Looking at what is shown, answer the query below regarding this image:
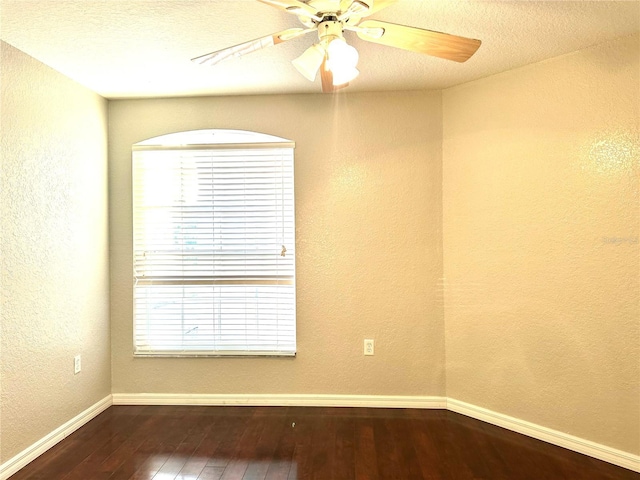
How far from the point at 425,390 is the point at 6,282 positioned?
9.32 ft

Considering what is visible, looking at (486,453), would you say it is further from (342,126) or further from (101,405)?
(101,405)

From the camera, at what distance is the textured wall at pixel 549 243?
2385 mm

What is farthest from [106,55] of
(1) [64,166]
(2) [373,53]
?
(2) [373,53]

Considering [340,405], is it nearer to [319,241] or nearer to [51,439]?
[319,241]

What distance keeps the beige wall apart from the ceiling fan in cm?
138

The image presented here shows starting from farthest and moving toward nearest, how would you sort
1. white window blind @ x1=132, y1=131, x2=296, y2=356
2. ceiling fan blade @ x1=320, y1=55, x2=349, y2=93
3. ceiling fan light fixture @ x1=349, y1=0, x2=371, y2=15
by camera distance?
white window blind @ x1=132, y1=131, x2=296, y2=356 < ceiling fan blade @ x1=320, y1=55, x2=349, y2=93 < ceiling fan light fixture @ x1=349, y1=0, x2=371, y2=15

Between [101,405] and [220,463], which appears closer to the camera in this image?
[220,463]

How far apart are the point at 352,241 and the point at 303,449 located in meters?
1.48

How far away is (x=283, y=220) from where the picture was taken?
130 inches

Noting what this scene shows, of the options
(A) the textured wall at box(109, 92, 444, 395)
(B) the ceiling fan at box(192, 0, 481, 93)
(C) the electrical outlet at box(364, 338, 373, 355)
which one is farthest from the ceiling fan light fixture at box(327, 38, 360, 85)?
(C) the electrical outlet at box(364, 338, 373, 355)

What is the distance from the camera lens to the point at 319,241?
128 inches

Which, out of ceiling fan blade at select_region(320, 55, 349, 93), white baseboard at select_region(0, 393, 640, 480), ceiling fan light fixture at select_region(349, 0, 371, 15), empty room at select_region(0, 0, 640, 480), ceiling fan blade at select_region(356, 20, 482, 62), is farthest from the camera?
white baseboard at select_region(0, 393, 640, 480)

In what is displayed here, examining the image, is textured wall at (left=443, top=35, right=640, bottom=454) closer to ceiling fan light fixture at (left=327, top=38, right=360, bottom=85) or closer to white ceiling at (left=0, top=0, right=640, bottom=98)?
white ceiling at (left=0, top=0, right=640, bottom=98)

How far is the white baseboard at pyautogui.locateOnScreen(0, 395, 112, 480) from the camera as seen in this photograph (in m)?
2.33
